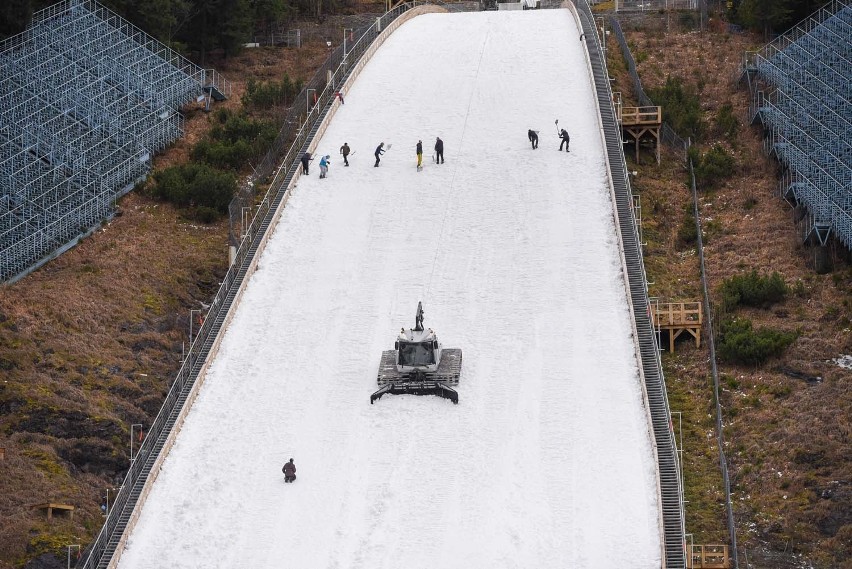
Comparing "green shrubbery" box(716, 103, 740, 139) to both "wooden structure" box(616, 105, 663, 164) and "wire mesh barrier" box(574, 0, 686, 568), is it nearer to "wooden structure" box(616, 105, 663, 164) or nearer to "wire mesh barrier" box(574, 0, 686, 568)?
"wooden structure" box(616, 105, 663, 164)

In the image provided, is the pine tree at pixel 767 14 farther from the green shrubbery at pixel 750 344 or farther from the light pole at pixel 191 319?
the light pole at pixel 191 319

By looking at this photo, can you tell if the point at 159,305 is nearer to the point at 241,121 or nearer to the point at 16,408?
the point at 16,408

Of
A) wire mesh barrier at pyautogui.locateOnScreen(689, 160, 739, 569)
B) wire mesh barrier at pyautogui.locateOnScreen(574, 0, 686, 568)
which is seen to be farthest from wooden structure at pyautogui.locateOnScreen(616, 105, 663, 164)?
wire mesh barrier at pyautogui.locateOnScreen(689, 160, 739, 569)

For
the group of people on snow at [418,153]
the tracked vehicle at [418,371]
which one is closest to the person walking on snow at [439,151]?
the group of people on snow at [418,153]

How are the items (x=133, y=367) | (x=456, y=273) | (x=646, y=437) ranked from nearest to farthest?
1. (x=646, y=437)
2. (x=133, y=367)
3. (x=456, y=273)

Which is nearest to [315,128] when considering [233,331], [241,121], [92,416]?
[241,121]
